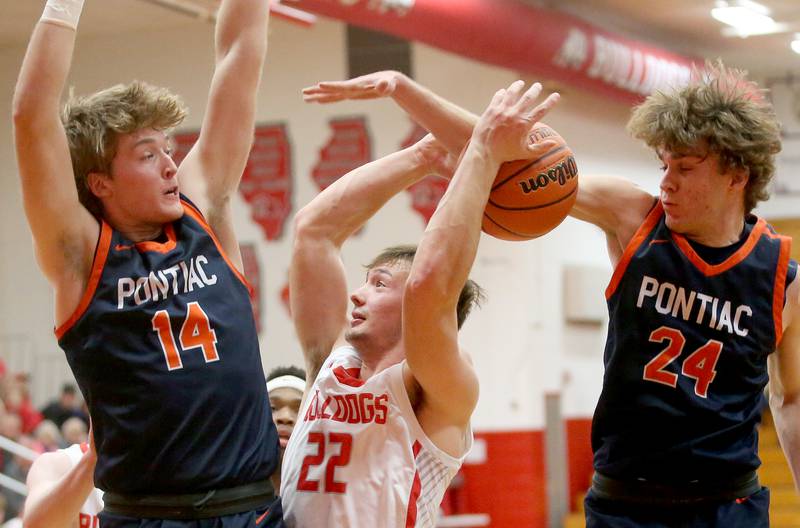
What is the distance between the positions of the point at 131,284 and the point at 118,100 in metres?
0.55

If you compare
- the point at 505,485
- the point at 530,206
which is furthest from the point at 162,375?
the point at 505,485

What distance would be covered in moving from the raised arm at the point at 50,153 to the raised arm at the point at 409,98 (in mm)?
723

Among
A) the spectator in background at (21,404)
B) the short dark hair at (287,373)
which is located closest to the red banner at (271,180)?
the spectator in background at (21,404)

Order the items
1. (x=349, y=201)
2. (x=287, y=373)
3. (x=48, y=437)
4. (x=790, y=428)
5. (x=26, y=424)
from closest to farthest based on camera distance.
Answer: (x=349, y=201) → (x=790, y=428) → (x=287, y=373) → (x=48, y=437) → (x=26, y=424)

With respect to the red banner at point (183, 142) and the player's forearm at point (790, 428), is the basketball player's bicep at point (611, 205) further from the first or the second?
the red banner at point (183, 142)

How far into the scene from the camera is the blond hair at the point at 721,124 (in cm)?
397

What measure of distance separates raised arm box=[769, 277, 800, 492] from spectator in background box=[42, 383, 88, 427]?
961 cm

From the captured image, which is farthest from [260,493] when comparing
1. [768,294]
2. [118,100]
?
[768,294]

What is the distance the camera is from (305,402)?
12.7ft

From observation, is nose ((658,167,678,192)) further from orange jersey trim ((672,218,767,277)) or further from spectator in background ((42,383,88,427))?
spectator in background ((42,383,88,427))

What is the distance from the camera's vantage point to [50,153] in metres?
3.10

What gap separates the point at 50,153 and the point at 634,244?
2006 millimetres

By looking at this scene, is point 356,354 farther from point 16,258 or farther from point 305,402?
point 16,258

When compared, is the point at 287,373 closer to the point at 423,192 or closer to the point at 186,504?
the point at 186,504
